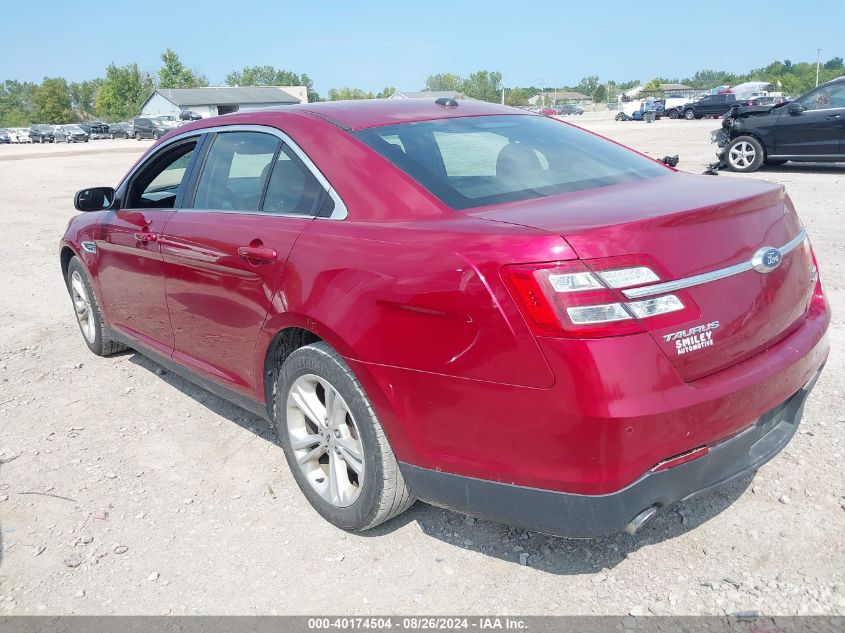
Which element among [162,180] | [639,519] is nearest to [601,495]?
[639,519]

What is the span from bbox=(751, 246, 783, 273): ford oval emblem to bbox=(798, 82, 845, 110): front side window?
12.2 meters

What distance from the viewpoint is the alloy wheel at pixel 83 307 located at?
534cm

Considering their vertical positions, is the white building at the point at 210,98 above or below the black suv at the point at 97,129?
above

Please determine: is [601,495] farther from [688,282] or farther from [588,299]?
[688,282]

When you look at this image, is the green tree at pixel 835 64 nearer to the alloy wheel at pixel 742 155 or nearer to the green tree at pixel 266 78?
the green tree at pixel 266 78

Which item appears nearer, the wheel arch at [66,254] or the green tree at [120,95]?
the wheel arch at [66,254]

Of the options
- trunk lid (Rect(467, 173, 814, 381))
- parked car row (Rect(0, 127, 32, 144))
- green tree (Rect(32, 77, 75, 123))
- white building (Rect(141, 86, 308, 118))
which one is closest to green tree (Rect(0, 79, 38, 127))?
green tree (Rect(32, 77, 75, 123))

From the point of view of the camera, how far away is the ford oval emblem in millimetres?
2496

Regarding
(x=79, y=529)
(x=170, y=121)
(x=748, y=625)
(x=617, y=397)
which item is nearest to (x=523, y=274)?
(x=617, y=397)

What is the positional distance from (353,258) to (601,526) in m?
1.24

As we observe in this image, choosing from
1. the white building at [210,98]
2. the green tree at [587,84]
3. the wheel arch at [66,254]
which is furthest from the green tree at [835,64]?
the wheel arch at [66,254]

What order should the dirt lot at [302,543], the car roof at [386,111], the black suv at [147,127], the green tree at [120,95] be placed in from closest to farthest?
the dirt lot at [302,543] < the car roof at [386,111] < the black suv at [147,127] < the green tree at [120,95]

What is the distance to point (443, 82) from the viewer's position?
17238cm

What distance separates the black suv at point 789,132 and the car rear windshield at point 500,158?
36.7ft
